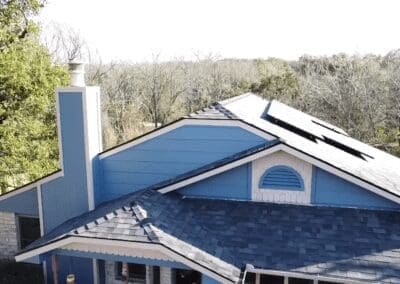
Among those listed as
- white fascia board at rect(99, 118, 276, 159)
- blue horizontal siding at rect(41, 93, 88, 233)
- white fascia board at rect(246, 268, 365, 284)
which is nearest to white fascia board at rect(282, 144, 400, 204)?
white fascia board at rect(99, 118, 276, 159)

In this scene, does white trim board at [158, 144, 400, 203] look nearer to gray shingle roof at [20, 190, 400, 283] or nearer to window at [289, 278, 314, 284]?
gray shingle roof at [20, 190, 400, 283]

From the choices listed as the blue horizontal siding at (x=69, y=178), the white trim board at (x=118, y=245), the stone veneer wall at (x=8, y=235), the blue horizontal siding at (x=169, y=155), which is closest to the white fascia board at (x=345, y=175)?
the blue horizontal siding at (x=169, y=155)

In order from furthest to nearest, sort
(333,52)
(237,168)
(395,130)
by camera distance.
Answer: (333,52), (395,130), (237,168)

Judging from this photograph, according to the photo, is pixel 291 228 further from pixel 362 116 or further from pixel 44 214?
pixel 362 116

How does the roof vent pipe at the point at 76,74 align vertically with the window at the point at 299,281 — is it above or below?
above

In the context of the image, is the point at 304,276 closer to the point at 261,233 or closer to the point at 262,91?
the point at 261,233

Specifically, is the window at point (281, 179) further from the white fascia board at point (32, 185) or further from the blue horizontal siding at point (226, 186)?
the white fascia board at point (32, 185)

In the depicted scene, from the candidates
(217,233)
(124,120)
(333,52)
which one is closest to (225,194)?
(217,233)
